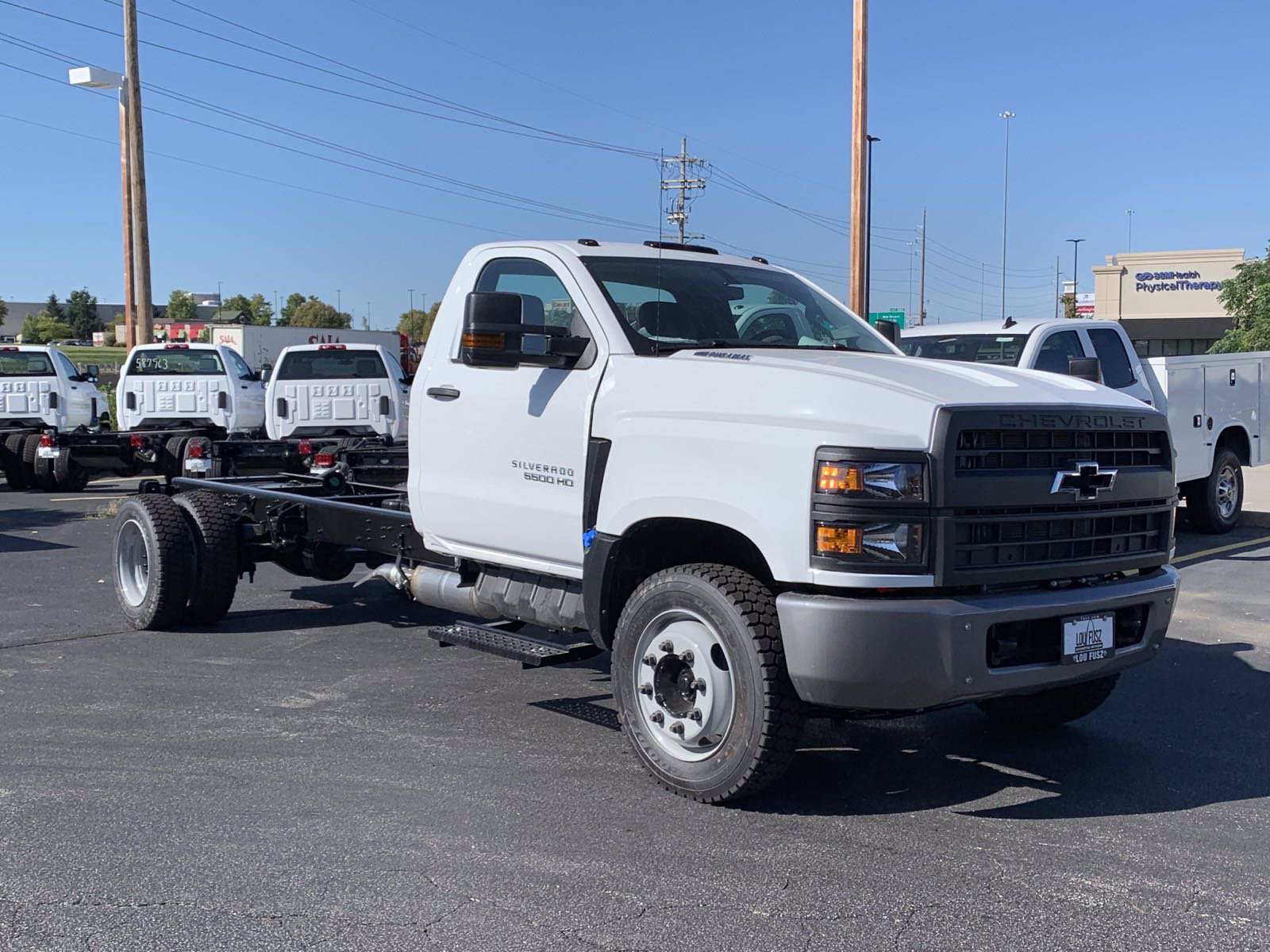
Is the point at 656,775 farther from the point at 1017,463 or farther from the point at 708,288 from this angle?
A: the point at 708,288

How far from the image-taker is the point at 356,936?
12.7 feet

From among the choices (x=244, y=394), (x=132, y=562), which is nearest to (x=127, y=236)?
(x=244, y=394)

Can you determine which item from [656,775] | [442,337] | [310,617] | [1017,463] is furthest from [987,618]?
[310,617]

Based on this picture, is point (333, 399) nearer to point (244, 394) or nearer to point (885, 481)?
point (244, 394)

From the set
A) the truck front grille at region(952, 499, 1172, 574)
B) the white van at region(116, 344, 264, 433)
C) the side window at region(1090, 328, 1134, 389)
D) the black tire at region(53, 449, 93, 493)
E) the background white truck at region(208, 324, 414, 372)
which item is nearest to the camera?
the truck front grille at region(952, 499, 1172, 574)

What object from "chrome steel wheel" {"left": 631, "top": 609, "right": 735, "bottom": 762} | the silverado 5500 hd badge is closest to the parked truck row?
the silverado 5500 hd badge

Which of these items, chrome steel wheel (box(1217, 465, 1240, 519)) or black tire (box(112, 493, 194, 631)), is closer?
black tire (box(112, 493, 194, 631))

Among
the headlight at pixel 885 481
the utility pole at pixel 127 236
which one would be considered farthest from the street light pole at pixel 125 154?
the headlight at pixel 885 481

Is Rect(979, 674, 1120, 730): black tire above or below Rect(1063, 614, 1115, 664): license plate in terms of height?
below

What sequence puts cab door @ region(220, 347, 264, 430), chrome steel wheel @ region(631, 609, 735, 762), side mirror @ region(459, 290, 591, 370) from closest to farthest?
chrome steel wheel @ region(631, 609, 735, 762) → side mirror @ region(459, 290, 591, 370) → cab door @ region(220, 347, 264, 430)

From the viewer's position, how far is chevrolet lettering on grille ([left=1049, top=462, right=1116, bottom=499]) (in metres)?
4.88

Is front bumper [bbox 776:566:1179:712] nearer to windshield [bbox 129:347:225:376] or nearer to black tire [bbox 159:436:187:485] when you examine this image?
black tire [bbox 159:436:187:485]

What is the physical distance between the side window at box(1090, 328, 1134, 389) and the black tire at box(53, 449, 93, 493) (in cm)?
1340

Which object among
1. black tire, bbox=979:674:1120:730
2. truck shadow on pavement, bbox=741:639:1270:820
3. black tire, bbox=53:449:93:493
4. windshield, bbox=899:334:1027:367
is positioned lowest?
truck shadow on pavement, bbox=741:639:1270:820
